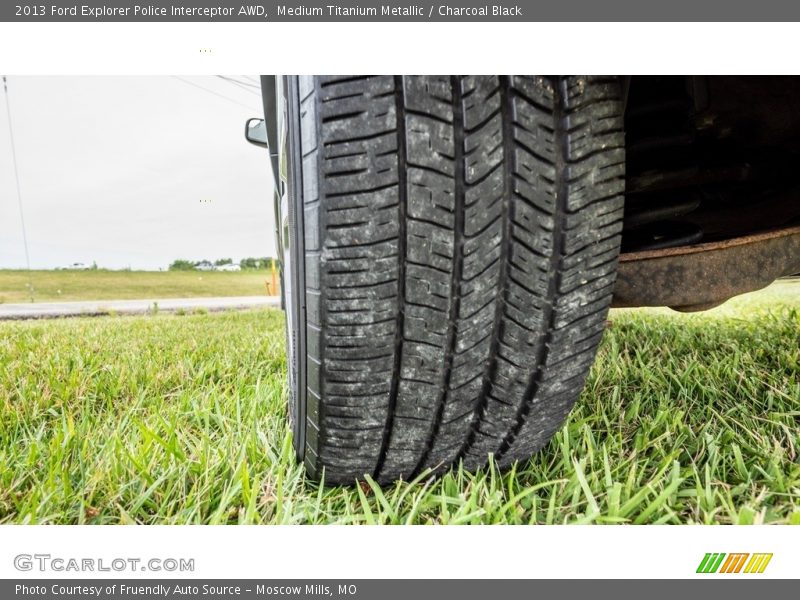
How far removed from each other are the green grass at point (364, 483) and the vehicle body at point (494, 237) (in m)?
0.06

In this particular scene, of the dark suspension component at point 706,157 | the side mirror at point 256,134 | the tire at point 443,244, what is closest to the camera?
the tire at point 443,244

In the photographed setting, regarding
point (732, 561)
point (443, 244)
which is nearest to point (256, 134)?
point (443, 244)

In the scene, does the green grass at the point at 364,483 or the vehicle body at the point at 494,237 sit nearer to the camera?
the vehicle body at the point at 494,237

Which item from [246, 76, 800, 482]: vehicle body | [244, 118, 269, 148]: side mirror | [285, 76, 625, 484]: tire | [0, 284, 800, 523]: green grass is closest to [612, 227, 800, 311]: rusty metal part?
[246, 76, 800, 482]: vehicle body

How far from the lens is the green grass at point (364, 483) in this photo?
1.92ft

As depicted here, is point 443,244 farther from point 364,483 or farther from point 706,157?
point 706,157

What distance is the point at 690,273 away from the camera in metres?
0.61

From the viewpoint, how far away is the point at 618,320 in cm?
175

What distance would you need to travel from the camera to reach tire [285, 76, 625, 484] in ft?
1.45

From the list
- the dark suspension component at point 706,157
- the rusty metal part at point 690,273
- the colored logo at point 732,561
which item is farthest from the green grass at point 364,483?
the dark suspension component at point 706,157

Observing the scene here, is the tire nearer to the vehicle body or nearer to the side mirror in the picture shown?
the vehicle body

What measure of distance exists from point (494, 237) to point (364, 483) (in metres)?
0.40

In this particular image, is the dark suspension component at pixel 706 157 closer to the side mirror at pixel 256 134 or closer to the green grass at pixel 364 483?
the green grass at pixel 364 483

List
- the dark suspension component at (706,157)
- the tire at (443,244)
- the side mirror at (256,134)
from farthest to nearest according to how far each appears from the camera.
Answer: the side mirror at (256,134) < the dark suspension component at (706,157) < the tire at (443,244)
